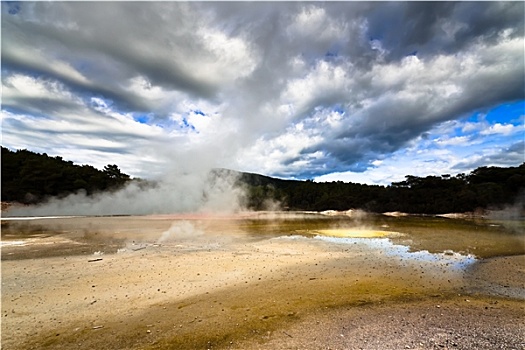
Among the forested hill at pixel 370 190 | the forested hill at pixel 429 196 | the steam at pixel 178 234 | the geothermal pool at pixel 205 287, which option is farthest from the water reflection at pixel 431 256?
the forested hill at pixel 370 190

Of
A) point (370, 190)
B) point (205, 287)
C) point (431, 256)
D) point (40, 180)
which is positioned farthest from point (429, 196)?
point (40, 180)

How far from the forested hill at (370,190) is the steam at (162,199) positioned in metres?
3.21

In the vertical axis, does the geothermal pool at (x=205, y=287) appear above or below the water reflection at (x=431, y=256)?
above

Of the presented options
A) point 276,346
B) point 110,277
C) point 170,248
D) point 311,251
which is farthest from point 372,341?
point 170,248

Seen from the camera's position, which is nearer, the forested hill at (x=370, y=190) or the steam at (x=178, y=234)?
the steam at (x=178, y=234)

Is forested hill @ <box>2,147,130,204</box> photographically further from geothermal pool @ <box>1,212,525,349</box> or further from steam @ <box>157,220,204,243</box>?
geothermal pool @ <box>1,212,525,349</box>

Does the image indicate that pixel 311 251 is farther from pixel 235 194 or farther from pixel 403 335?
pixel 235 194

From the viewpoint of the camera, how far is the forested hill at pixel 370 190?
184ft

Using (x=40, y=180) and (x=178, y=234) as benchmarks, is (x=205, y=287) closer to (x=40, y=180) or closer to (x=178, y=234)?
(x=178, y=234)

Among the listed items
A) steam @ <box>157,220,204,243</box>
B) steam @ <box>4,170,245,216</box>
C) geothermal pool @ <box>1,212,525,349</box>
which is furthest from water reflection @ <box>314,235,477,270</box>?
steam @ <box>4,170,245,216</box>

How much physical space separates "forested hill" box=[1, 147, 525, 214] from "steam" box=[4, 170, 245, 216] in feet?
10.5

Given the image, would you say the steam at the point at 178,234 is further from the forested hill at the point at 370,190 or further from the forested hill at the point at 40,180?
the forested hill at the point at 40,180

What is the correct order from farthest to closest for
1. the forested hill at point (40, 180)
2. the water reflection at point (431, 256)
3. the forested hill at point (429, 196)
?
the forested hill at point (40, 180) < the forested hill at point (429, 196) < the water reflection at point (431, 256)

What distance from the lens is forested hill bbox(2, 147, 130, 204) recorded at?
56.7 m
